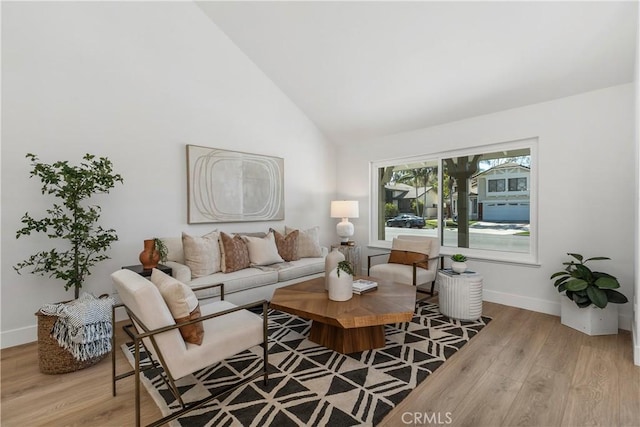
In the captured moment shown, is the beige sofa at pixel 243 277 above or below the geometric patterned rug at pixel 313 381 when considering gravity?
above

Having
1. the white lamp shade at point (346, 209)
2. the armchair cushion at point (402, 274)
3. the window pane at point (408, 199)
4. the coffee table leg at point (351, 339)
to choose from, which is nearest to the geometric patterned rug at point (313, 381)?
the coffee table leg at point (351, 339)

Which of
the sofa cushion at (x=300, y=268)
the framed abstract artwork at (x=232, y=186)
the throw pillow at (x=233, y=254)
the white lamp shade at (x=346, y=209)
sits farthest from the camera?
the white lamp shade at (x=346, y=209)

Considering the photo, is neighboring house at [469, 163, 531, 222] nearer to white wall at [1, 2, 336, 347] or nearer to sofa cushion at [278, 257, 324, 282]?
sofa cushion at [278, 257, 324, 282]

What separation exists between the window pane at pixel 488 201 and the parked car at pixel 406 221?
441 mm

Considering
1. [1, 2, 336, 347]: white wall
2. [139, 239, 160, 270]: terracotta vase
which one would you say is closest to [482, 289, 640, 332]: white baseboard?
[1, 2, 336, 347]: white wall

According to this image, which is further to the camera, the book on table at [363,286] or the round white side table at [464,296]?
the round white side table at [464,296]

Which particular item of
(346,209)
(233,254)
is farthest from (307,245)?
(233,254)

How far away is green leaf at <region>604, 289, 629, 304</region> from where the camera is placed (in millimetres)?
2690

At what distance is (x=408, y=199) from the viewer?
5.02m

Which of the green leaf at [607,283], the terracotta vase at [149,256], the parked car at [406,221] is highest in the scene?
the parked car at [406,221]

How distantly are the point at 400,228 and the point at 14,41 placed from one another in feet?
16.8

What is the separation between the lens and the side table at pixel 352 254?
4.86 meters

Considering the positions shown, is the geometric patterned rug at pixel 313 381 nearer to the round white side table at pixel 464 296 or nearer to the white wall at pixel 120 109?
the round white side table at pixel 464 296

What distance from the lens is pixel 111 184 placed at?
285 cm
